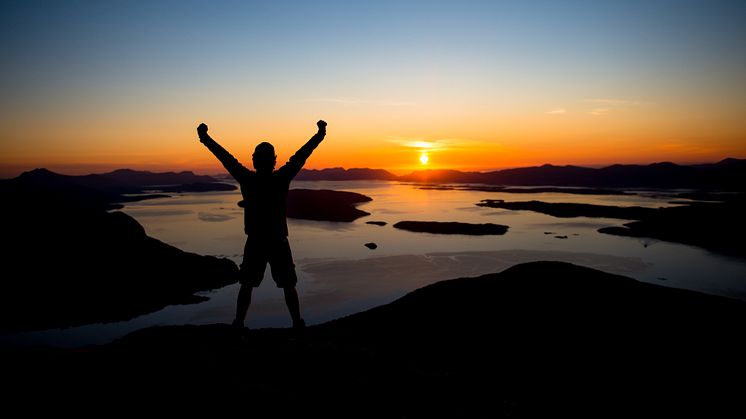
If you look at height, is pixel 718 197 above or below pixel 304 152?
below

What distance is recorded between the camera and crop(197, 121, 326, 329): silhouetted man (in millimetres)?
6285

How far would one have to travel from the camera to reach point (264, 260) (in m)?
6.50

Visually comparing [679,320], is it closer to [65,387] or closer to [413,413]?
[413,413]

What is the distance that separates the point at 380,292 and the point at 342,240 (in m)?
32.7

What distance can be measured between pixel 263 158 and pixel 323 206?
11774 cm

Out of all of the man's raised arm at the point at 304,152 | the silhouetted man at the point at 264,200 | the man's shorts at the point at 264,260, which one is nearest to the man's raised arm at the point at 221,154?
the silhouetted man at the point at 264,200

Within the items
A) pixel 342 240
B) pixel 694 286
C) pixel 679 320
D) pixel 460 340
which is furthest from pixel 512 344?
pixel 342 240

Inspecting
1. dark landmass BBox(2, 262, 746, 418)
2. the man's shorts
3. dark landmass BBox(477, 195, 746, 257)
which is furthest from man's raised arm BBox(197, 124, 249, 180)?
dark landmass BBox(477, 195, 746, 257)

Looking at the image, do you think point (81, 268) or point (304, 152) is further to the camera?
point (81, 268)

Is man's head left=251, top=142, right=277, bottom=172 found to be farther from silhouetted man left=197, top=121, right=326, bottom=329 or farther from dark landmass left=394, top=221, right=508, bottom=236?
dark landmass left=394, top=221, right=508, bottom=236

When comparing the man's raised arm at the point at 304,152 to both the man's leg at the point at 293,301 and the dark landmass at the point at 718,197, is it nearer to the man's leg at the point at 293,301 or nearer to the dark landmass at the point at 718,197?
the man's leg at the point at 293,301

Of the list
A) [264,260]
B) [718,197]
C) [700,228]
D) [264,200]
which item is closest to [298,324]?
[264,260]

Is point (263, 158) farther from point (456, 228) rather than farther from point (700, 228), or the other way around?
point (700, 228)

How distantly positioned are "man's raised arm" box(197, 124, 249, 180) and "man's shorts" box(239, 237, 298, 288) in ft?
3.60
